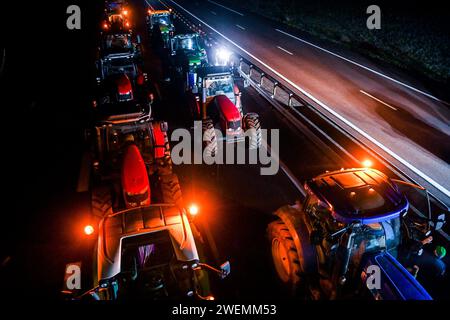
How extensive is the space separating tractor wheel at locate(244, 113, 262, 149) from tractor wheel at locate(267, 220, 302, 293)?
5.17 meters

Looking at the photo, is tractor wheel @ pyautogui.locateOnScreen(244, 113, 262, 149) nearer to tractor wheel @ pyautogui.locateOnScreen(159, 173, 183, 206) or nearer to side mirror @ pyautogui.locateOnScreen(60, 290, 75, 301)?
tractor wheel @ pyautogui.locateOnScreen(159, 173, 183, 206)

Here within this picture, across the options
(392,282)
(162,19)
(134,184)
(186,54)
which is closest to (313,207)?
(392,282)

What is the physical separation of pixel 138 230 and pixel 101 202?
8.84ft

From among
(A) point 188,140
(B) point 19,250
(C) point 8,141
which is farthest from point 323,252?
(C) point 8,141

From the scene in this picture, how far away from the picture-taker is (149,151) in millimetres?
9391

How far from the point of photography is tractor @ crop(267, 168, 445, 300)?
4.57m

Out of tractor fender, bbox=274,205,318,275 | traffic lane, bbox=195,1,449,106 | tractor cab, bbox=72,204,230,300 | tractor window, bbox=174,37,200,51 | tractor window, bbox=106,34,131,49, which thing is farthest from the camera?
tractor window, bbox=174,37,200,51

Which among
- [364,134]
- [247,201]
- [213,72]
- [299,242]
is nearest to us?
[299,242]

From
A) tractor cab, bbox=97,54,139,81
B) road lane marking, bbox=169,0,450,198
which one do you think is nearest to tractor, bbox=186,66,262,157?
road lane marking, bbox=169,0,450,198

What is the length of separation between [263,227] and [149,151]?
13.6 feet

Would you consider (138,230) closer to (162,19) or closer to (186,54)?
(186,54)

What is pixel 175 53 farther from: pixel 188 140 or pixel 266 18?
pixel 266 18

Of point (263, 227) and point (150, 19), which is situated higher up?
point (150, 19)

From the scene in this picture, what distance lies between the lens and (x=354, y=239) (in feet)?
16.3
